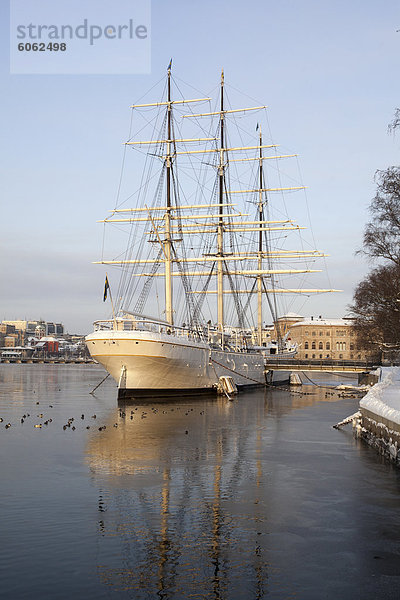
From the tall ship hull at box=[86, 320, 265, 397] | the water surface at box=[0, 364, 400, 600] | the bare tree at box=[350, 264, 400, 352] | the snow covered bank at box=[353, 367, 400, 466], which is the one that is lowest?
the water surface at box=[0, 364, 400, 600]

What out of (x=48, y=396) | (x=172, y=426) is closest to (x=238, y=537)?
(x=172, y=426)

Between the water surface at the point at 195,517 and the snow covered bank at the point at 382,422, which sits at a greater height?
the snow covered bank at the point at 382,422

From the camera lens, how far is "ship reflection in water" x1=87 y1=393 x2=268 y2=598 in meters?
9.52

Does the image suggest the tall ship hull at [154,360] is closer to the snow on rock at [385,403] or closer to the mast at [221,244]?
the mast at [221,244]

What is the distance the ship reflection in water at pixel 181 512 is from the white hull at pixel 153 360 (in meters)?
14.2

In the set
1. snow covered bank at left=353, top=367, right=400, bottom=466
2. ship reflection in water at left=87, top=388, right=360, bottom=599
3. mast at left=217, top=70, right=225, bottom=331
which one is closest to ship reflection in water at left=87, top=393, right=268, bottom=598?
ship reflection in water at left=87, top=388, right=360, bottom=599

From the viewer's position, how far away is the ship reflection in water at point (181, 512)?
31.2 ft

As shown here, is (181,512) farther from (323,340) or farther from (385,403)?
(323,340)

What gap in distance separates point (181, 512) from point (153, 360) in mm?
28153

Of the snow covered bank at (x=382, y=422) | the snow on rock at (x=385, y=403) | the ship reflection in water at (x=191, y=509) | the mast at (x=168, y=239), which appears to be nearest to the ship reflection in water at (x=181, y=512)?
the ship reflection in water at (x=191, y=509)

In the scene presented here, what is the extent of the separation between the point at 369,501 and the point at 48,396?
38.2 m

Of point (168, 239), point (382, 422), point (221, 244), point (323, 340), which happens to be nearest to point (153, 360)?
point (168, 239)

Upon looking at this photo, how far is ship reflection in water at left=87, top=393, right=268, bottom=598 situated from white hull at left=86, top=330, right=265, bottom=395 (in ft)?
46.5

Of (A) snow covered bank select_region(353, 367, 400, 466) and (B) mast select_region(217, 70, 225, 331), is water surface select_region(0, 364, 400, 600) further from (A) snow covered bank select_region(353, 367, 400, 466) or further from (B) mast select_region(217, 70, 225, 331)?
(B) mast select_region(217, 70, 225, 331)
